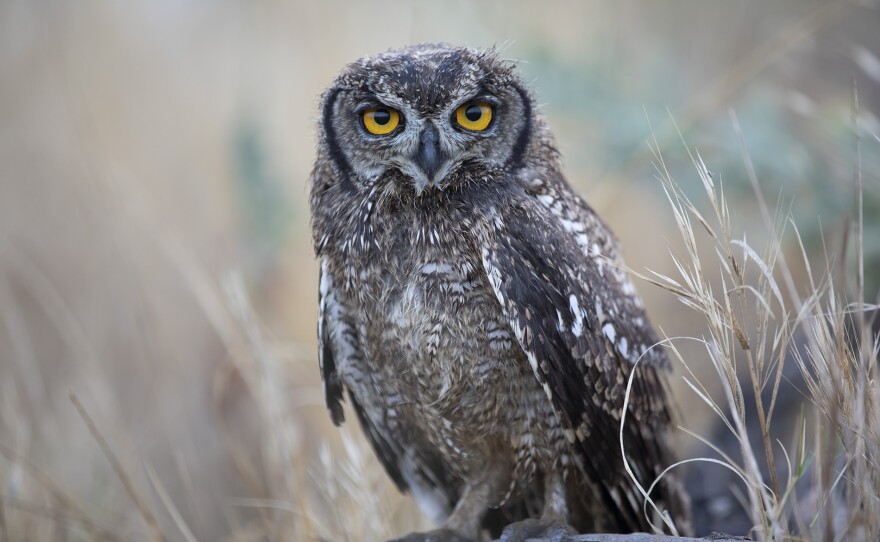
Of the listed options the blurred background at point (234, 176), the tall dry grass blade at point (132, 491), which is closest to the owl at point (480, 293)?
the tall dry grass blade at point (132, 491)

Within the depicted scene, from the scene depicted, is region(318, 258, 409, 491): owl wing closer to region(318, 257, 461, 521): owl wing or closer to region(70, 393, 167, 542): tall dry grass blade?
region(318, 257, 461, 521): owl wing

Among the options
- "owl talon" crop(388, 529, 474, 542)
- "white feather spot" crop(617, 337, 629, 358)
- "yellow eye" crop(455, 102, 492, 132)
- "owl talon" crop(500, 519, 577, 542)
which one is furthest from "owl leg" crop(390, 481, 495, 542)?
"yellow eye" crop(455, 102, 492, 132)

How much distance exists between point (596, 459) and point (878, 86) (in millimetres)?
3118

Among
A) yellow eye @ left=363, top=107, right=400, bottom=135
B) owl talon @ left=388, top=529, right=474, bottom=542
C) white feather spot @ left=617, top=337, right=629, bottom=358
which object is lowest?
owl talon @ left=388, top=529, right=474, bottom=542

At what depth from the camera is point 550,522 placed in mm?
2025

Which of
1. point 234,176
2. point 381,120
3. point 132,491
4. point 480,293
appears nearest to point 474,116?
point 381,120

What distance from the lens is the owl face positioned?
1.88 meters

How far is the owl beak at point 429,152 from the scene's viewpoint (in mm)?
1884

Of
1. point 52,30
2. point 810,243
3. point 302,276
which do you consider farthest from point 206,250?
point 810,243

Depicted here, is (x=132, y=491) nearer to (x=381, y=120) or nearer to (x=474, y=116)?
(x=381, y=120)

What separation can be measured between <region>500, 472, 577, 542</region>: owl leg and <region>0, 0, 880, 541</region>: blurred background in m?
1.02

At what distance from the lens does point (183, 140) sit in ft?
16.2

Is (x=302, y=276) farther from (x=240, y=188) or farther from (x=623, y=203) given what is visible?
(x=623, y=203)

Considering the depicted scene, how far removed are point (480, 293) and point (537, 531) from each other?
705 millimetres
